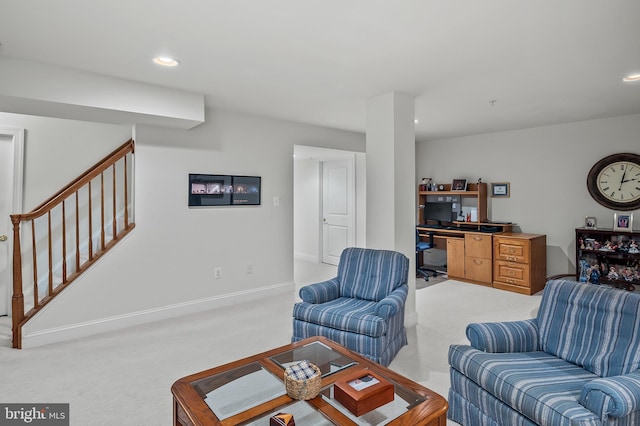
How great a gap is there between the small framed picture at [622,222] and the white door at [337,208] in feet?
11.9

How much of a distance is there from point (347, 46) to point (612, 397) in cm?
238

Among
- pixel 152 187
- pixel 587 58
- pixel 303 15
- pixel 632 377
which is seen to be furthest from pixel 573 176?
pixel 152 187

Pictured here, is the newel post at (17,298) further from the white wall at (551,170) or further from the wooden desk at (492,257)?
the white wall at (551,170)

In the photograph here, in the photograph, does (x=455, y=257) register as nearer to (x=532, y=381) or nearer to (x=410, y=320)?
(x=410, y=320)

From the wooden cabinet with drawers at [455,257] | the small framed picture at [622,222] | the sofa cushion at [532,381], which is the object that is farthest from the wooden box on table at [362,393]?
the small framed picture at [622,222]

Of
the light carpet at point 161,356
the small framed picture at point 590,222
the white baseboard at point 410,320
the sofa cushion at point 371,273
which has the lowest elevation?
the light carpet at point 161,356

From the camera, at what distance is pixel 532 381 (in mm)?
1742

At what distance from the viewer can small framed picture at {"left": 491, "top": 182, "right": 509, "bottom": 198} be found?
5.76 metres

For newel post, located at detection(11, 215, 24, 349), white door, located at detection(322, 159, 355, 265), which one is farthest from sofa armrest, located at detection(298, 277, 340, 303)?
white door, located at detection(322, 159, 355, 265)

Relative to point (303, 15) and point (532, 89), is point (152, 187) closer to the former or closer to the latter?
point (303, 15)

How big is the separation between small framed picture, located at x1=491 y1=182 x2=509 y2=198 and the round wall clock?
1070mm

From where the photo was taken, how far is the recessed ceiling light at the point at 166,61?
2.74m

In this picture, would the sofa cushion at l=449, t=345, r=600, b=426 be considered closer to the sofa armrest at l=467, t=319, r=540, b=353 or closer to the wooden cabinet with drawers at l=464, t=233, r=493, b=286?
the sofa armrest at l=467, t=319, r=540, b=353

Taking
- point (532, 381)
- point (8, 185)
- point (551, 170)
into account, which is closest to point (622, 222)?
point (551, 170)
